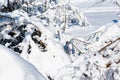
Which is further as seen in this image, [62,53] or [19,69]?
[62,53]

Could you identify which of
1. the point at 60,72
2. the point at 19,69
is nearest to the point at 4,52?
the point at 19,69

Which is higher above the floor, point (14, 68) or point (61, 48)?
point (14, 68)

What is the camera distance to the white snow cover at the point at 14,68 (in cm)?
210

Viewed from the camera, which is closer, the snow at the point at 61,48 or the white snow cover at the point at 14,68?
the white snow cover at the point at 14,68

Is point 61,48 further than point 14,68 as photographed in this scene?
Yes

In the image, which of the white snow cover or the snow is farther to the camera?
the snow

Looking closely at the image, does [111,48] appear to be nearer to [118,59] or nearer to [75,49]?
[118,59]

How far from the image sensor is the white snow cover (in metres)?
2.10

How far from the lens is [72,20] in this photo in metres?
6.13

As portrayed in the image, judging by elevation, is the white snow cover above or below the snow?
above

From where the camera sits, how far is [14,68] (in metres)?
2.15

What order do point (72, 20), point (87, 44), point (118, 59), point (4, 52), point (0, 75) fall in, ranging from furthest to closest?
point (72, 20) < point (87, 44) < point (118, 59) < point (4, 52) < point (0, 75)

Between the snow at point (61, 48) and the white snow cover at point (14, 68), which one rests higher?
the white snow cover at point (14, 68)

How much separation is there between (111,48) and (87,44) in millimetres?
513
